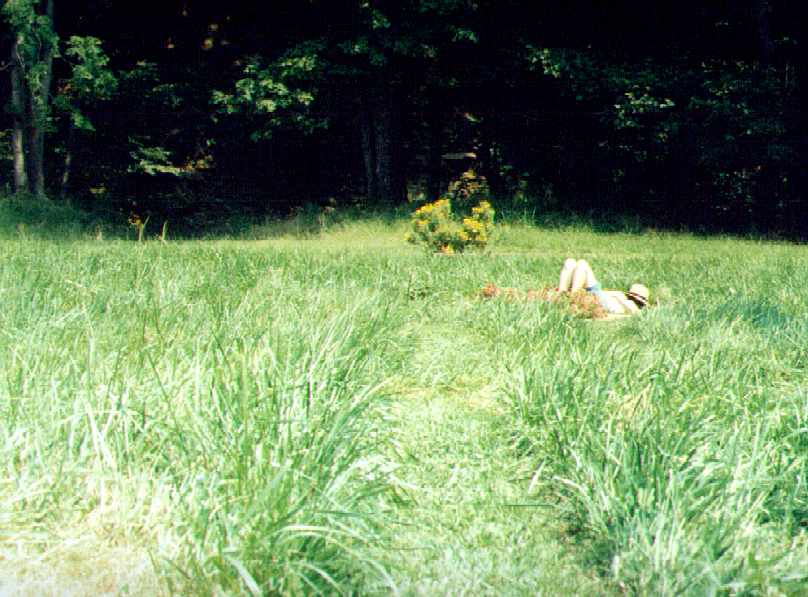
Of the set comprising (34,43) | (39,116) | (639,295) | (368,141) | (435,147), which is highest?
(34,43)

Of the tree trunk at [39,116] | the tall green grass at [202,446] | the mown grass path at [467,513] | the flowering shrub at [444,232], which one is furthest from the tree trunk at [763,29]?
the tall green grass at [202,446]

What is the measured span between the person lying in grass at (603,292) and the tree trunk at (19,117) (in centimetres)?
1739

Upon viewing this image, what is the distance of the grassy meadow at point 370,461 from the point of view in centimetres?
191

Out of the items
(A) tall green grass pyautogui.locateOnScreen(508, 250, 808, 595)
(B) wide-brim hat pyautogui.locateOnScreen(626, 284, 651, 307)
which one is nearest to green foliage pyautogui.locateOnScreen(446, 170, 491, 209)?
(B) wide-brim hat pyautogui.locateOnScreen(626, 284, 651, 307)

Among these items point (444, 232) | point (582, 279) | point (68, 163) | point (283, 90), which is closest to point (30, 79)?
point (68, 163)

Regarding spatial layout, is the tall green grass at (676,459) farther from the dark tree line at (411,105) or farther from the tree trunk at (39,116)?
the tree trunk at (39,116)

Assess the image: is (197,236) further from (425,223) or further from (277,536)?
(277,536)

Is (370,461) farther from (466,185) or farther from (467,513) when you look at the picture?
(466,185)

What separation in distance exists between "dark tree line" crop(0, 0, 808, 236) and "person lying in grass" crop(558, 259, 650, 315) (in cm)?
1279

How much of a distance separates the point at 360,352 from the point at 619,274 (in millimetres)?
6357

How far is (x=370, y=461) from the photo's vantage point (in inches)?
95.4

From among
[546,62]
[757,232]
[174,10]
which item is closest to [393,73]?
[546,62]

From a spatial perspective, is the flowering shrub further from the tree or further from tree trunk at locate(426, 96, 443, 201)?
the tree

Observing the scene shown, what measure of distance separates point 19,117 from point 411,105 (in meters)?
9.76
